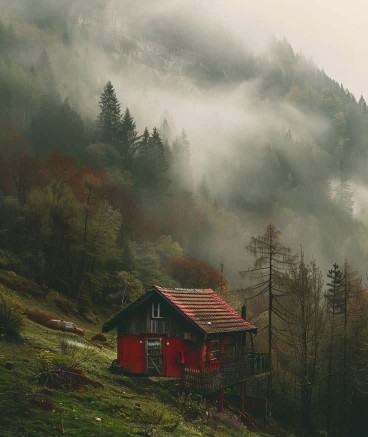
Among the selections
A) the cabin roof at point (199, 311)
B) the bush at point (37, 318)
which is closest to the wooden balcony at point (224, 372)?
the cabin roof at point (199, 311)

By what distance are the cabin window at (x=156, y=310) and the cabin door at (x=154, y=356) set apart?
1.57 meters

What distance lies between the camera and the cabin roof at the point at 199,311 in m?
34.7

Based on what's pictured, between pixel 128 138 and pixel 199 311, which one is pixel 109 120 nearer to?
pixel 128 138

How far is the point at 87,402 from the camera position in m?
23.1

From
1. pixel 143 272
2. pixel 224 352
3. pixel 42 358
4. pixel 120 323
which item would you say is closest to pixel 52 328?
pixel 120 323

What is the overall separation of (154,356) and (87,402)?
12.5 m

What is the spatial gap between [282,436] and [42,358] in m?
21.9

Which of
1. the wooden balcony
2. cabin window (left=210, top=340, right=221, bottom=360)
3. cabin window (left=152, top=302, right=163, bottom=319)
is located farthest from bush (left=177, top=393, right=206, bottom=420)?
cabin window (left=152, top=302, right=163, bottom=319)

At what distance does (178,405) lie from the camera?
96.6 feet

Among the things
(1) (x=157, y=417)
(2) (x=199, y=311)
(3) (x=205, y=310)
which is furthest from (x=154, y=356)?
(1) (x=157, y=417)

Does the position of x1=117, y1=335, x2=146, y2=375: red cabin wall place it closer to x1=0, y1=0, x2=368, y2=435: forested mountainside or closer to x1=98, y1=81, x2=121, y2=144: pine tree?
x1=0, y1=0, x2=368, y2=435: forested mountainside

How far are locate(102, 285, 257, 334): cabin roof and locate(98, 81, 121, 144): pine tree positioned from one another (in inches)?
4287

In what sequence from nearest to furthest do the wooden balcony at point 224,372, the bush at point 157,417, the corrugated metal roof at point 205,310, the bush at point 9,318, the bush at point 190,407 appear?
the bush at point 157,417 < the bush at point 9,318 < the bush at point 190,407 < the wooden balcony at point 224,372 < the corrugated metal roof at point 205,310

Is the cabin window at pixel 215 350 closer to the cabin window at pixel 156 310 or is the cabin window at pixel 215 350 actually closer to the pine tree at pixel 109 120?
the cabin window at pixel 156 310
